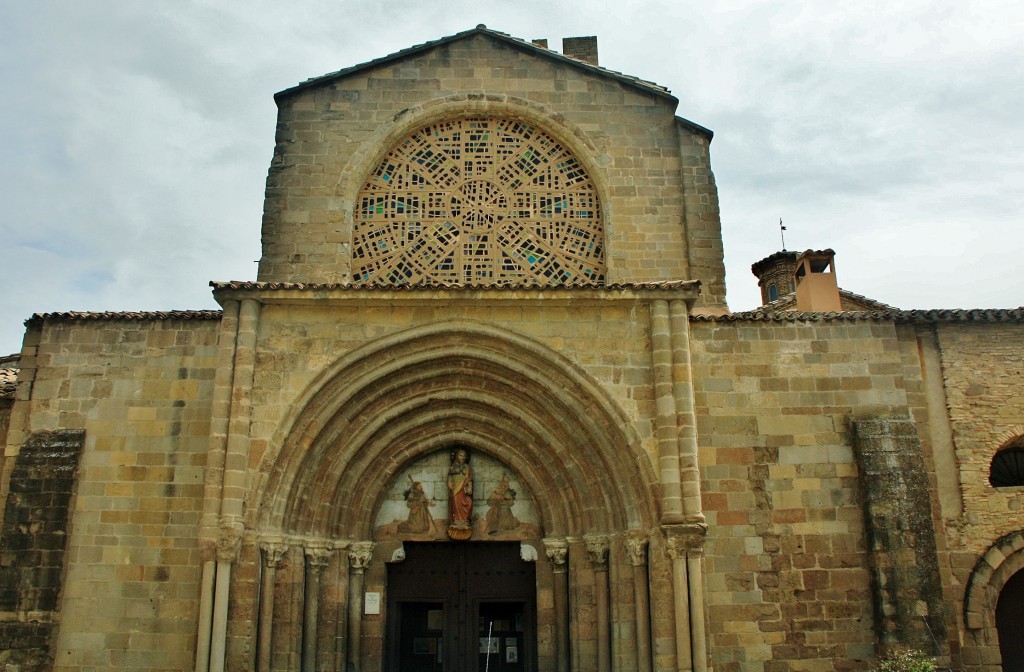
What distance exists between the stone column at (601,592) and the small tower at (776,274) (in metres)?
18.3

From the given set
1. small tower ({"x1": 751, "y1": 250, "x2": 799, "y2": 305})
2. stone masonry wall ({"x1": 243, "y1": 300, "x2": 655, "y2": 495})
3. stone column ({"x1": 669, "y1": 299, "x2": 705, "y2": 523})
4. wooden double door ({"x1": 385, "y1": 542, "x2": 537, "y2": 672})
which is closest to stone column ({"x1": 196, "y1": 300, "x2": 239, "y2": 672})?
stone masonry wall ({"x1": 243, "y1": 300, "x2": 655, "y2": 495})

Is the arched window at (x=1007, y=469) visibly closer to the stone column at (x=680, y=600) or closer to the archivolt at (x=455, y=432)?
the stone column at (x=680, y=600)

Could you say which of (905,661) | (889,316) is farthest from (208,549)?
(889,316)

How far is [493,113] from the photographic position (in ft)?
39.7

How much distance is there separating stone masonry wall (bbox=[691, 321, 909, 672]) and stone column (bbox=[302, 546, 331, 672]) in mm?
4412

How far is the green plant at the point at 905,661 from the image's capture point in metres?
8.70

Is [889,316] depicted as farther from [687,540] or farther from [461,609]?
[461,609]

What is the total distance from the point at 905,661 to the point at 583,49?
9125mm

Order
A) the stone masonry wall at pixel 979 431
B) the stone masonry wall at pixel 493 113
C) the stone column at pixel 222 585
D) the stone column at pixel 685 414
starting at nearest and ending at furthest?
1. the stone column at pixel 222 585
2. the stone column at pixel 685 414
3. the stone masonry wall at pixel 979 431
4. the stone masonry wall at pixel 493 113

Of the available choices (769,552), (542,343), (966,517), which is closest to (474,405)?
(542,343)

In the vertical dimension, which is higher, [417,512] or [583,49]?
[583,49]

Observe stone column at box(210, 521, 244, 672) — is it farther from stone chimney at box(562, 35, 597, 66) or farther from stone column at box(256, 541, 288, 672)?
stone chimney at box(562, 35, 597, 66)

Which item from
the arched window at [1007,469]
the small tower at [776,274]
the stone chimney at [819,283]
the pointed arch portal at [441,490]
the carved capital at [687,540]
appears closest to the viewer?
the carved capital at [687,540]

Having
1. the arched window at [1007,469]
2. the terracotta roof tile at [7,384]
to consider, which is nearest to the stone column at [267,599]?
the terracotta roof tile at [7,384]
